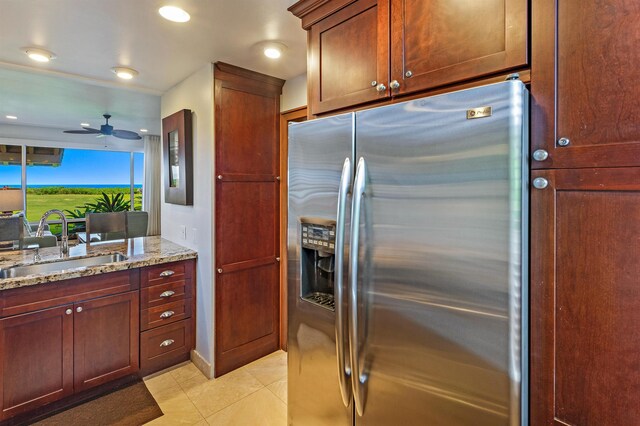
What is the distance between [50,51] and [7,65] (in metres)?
0.48

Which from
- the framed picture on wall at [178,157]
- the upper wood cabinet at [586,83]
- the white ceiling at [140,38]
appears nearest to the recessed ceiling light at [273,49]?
Result: the white ceiling at [140,38]

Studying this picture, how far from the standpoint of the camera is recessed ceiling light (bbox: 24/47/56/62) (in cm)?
212

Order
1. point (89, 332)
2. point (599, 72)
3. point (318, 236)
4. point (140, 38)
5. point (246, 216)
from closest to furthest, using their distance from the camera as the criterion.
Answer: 1. point (599, 72)
2. point (318, 236)
3. point (140, 38)
4. point (89, 332)
5. point (246, 216)

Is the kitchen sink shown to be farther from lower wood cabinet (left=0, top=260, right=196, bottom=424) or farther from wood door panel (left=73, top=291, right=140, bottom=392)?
wood door panel (left=73, top=291, right=140, bottom=392)

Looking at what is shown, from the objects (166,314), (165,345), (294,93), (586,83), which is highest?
(294,93)

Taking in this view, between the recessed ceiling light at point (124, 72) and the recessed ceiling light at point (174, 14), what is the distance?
977mm

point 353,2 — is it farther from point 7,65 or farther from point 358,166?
point 7,65

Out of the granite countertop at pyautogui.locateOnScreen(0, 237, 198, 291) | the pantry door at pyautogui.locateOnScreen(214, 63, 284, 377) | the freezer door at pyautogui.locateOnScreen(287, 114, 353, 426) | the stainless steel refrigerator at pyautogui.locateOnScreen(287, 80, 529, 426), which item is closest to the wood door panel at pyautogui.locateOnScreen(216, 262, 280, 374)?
the pantry door at pyautogui.locateOnScreen(214, 63, 284, 377)

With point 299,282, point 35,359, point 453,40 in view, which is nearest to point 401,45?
point 453,40

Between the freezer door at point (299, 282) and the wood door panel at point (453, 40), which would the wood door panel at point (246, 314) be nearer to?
the freezer door at point (299, 282)

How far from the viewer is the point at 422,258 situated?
1.00m

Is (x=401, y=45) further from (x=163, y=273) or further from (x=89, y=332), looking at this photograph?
(x=89, y=332)

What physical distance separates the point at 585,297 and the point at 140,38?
95.1 inches

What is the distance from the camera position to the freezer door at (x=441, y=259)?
849 mm
